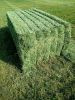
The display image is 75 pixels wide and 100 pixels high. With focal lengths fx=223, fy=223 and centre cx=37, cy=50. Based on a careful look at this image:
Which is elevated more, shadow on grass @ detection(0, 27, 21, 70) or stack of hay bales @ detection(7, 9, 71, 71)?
stack of hay bales @ detection(7, 9, 71, 71)

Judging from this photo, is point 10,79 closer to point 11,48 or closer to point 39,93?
point 39,93

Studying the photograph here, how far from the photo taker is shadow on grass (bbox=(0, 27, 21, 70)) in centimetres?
1021

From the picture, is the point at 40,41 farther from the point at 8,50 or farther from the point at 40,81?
the point at 8,50

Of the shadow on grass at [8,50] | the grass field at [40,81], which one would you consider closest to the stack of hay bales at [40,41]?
the grass field at [40,81]

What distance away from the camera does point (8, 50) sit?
11.9 m

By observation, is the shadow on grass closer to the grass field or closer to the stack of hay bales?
the grass field

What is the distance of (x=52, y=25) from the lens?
10.1 m

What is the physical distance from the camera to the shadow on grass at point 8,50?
10.2 meters

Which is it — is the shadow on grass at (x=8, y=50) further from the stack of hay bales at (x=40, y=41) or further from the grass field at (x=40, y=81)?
the stack of hay bales at (x=40, y=41)

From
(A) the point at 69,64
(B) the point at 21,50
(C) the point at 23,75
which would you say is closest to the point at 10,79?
(C) the point at 23,75

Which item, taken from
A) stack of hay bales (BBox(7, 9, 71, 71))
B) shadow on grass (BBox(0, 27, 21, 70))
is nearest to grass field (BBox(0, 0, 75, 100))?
shadow on grass (BBox(0, 27, 21, 70))

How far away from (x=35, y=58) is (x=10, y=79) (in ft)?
4.70

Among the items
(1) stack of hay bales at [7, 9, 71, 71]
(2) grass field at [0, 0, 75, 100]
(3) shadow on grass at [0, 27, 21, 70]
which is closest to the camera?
(2) grass field at [0, 0, 75, 100]

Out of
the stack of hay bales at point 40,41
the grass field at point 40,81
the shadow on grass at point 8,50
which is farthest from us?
the shadow on grass at point 8,50
